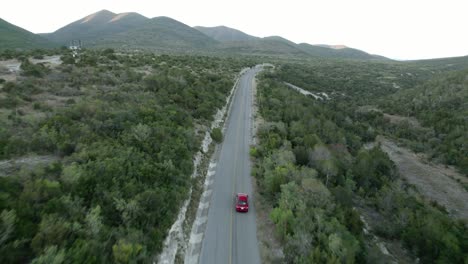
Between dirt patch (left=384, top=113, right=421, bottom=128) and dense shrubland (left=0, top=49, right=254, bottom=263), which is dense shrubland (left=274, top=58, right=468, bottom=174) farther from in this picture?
dense shrubland (left=0, top=49, right=254, bottom=263)

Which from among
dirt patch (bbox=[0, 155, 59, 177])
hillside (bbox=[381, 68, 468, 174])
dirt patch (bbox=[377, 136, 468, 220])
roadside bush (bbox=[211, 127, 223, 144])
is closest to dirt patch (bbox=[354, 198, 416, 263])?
dirt patch (bbox=[377, 136, 468, 220])

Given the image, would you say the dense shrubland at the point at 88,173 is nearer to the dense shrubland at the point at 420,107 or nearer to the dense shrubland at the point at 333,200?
the dense shrubland at the point at 333,200

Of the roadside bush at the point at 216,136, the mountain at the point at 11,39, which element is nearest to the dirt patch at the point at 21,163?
the roadside bush at the point at 216,136

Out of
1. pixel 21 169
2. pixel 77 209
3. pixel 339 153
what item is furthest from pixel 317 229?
pixel 339 153

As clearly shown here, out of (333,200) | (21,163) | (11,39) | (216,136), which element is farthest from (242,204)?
(11,39)

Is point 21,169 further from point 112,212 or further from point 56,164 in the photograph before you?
point 112,212

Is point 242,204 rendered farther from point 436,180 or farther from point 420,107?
point 420,107
